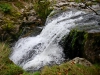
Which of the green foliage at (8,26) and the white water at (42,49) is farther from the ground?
the green foliage at (8,26)

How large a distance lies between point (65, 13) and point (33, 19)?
6.32 ft

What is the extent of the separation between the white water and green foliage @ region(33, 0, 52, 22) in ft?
6.31

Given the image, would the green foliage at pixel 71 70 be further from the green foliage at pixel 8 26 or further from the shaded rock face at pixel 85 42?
the green foliage at pixel 8 26

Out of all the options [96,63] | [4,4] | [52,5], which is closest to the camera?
[96,63]

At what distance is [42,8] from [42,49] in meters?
4.39

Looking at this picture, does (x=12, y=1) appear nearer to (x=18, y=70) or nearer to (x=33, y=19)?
(x=33, y=19)

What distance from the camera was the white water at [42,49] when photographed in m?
8.30

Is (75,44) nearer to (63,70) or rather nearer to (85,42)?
(85,42)

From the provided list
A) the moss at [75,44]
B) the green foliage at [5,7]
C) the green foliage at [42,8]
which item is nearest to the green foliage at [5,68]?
the moss at [75,44]

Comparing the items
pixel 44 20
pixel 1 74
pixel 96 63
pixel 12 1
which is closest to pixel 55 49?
pixel 96 63

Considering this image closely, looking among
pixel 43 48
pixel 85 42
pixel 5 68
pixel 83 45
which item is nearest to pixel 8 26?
pixel 43 48

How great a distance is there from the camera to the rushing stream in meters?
8.31

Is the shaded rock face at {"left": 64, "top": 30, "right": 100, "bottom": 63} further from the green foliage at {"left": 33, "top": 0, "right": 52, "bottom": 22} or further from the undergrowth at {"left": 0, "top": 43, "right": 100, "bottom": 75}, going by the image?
the green foliage at {"left": 33, "top": 0, "right": 52, "bottom": 22}

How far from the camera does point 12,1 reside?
13.6 m
